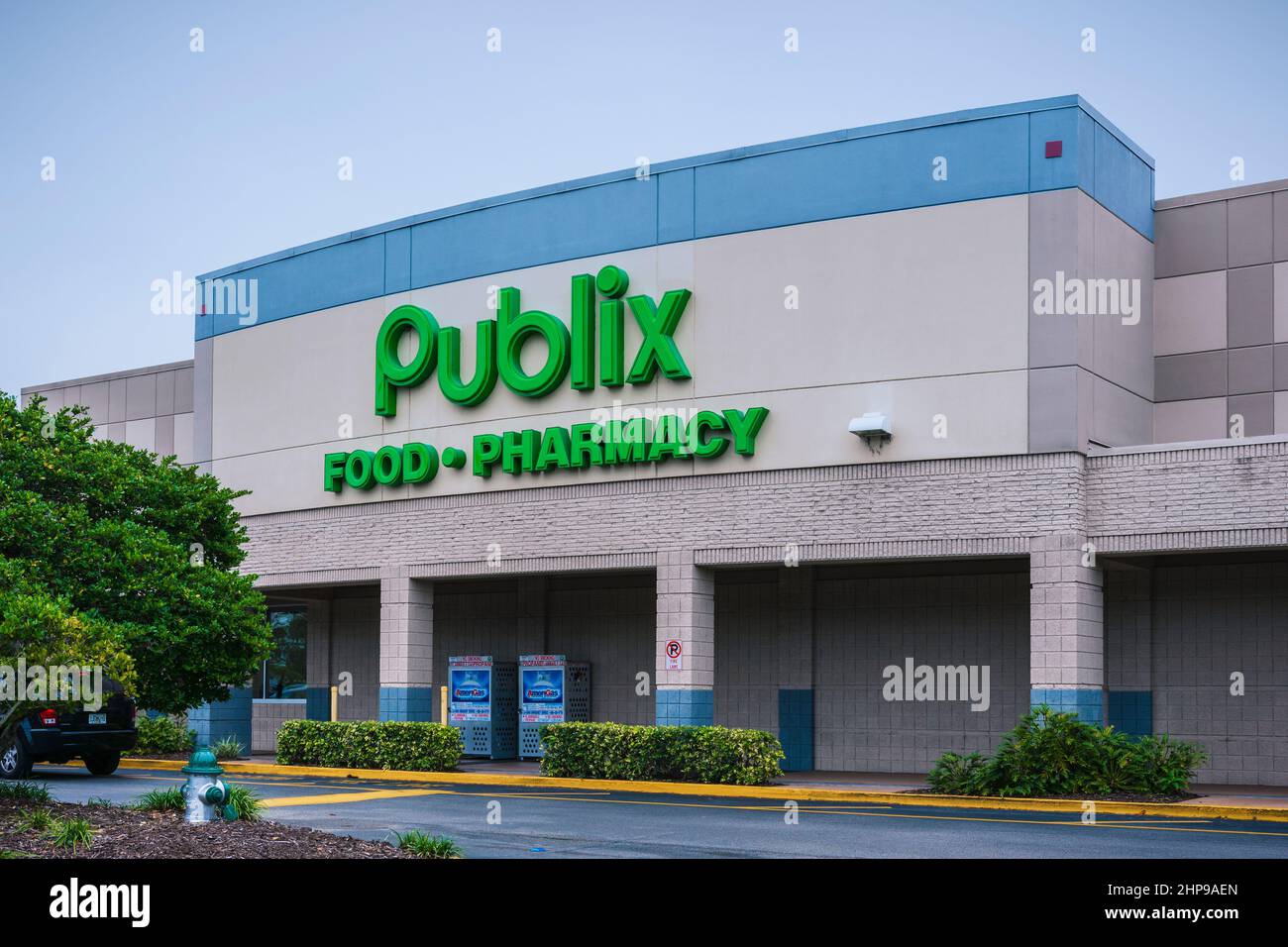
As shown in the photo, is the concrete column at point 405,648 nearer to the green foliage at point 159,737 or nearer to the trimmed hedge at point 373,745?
the trimmed hedge at point 373,745

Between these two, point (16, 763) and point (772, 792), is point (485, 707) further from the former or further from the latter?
point (772, 792)

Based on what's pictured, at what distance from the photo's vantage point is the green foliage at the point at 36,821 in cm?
1337

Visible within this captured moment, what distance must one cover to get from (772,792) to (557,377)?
28.6 feet

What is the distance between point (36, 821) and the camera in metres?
13.7

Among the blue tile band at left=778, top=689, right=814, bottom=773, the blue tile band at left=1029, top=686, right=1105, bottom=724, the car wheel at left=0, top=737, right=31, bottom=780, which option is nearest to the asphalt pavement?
the car wheel at left=0, top=737, right=31, bottom=780

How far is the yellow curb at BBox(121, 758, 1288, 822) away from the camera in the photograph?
19.0 metres

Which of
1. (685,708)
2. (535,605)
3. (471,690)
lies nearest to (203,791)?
(685,708)

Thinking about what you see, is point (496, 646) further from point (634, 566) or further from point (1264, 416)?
point (1264, 416)

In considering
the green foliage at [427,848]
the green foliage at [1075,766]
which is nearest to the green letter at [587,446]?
the green foliage at [1075,766]

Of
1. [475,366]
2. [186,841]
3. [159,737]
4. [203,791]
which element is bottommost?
[159,737]

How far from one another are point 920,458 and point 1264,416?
5.28 metres

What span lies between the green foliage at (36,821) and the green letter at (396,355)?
15.9 meters

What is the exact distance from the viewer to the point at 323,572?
30.7 meters
